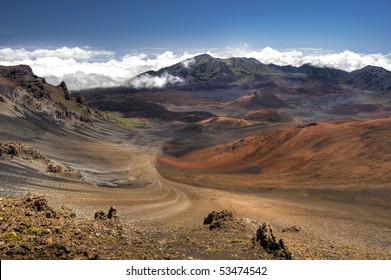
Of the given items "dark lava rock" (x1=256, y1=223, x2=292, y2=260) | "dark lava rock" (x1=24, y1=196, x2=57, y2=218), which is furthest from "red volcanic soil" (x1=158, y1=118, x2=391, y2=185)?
"dark lava rock" (x1=24, y1=196, x2=57, y2=218)

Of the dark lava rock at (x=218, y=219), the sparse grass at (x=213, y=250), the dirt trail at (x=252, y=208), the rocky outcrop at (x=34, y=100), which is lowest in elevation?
the dirt trail at (x=252, y=208)

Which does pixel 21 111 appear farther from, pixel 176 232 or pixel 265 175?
pixel 176 232

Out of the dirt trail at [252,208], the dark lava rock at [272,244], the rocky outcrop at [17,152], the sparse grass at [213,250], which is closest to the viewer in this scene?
the dark lava rock at [272,244]

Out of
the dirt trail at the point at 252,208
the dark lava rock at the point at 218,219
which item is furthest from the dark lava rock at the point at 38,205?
the dark lava rock at the point at 218,219

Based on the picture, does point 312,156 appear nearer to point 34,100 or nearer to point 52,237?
point 52,237

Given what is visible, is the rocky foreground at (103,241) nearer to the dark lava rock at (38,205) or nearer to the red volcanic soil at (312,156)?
the dark lava rock at (38,205)

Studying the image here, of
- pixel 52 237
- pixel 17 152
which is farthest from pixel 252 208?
pixel 17 152

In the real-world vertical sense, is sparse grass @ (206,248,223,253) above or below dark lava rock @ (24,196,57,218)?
below

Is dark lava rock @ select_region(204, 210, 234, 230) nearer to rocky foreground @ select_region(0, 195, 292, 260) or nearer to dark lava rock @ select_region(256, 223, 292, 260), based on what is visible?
rocky foreground @ select_region(0, 195, 292, 260)
